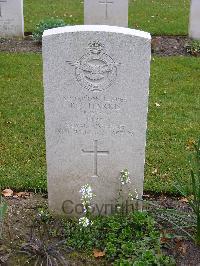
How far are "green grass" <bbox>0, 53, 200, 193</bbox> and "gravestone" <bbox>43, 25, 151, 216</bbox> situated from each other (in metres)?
0.76

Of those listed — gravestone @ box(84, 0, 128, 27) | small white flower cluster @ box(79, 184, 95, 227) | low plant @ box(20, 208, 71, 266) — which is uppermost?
gravestone @ box(84, 0, 128, 27)

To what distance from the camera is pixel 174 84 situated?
7.57 metres

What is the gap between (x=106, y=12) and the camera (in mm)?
9852

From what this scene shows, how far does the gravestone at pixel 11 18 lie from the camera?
9484mm

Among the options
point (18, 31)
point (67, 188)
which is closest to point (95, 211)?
point (67, 188)

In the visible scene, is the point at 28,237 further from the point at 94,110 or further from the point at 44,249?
the point at 94,110

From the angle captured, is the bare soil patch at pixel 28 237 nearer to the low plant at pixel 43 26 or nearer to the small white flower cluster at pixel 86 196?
the small white flower cluster at pixel 86 196

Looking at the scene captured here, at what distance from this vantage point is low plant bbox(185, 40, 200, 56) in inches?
352

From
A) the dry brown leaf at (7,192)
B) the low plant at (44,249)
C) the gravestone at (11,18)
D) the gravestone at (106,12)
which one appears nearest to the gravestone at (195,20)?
the gravestone at (106,12)

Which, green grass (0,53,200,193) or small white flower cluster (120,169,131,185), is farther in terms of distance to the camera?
green grass (0,53,200,193)

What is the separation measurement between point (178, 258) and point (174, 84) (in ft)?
13.6

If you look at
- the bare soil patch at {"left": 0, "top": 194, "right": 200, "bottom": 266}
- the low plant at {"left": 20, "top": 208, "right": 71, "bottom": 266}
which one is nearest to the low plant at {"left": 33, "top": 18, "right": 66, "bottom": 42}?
the bare soil patch at {"left": 0, "top": 194, "right": 200, "bottom": 266}

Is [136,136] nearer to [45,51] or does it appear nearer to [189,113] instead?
[45,51]

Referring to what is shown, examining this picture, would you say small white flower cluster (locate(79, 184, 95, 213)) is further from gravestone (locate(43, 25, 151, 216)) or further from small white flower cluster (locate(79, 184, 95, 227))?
gravestone (locate(43, 25, 151, 216))
